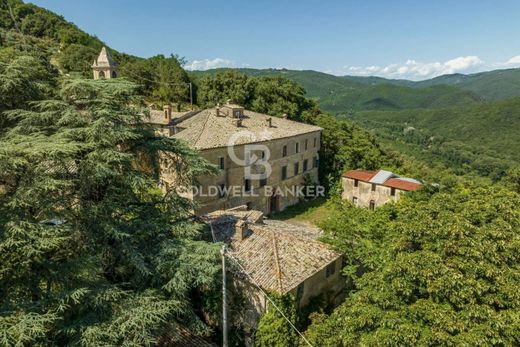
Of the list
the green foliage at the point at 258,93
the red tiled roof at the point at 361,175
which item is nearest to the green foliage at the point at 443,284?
the red tiled roof at the point at 361,175

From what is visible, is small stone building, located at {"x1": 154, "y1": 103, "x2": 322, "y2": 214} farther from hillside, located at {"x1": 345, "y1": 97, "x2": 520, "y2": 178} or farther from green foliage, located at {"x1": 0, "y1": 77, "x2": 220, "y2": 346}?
hillside, located at {"x1": 345, "y1": 97, "x2": 520, "y2": 178}

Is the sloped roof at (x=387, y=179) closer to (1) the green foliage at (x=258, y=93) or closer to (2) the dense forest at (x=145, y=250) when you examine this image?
(2) the dense forest at (x=145, y=250)

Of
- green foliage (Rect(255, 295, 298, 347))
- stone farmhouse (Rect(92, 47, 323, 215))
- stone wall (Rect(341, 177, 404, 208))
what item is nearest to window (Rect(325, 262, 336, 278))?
green foliage (Rect(255, 295, 298, 347))

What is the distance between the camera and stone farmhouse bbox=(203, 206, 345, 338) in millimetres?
14922

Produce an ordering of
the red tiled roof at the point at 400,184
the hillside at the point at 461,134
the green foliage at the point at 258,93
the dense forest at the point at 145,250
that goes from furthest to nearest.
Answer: the hillside at the point at 461,134 → the green foliage at the point at 258,93 → the red tiled roof at the point at 400,184 → the dense forest at the point at 145,250

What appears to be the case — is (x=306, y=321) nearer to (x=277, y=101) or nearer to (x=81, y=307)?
(x=81, y=307)

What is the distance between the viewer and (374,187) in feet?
111

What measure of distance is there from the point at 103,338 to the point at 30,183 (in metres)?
6.01

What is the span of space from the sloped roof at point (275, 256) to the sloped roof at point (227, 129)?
473 inches

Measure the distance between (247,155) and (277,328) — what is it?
62.4 feet

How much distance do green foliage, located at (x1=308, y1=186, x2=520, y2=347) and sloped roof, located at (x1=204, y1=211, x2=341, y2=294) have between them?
2.27m

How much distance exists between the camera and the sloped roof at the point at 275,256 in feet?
48.9

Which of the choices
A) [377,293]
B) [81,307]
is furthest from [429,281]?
[81,307]

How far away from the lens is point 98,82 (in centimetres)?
1534
